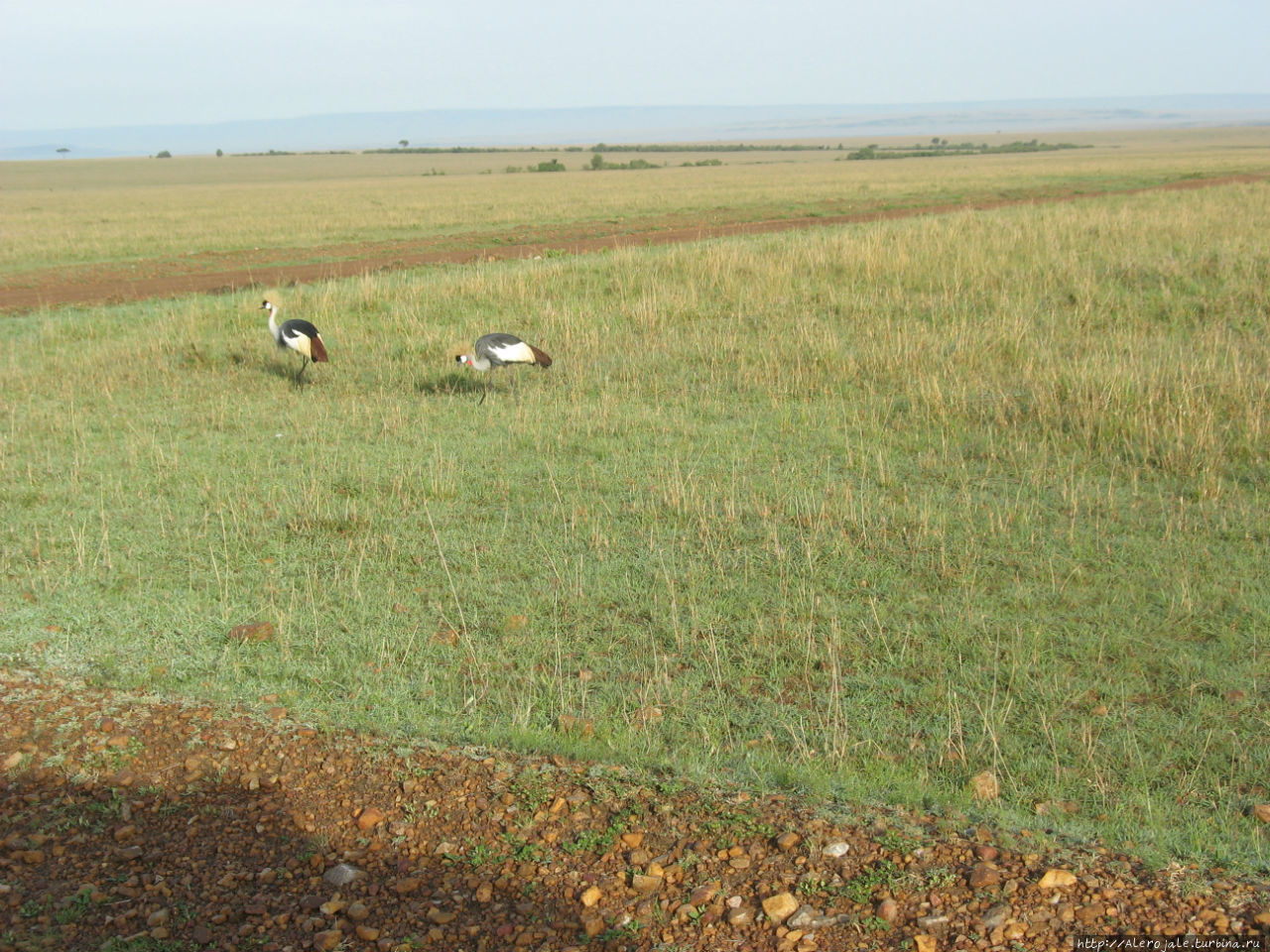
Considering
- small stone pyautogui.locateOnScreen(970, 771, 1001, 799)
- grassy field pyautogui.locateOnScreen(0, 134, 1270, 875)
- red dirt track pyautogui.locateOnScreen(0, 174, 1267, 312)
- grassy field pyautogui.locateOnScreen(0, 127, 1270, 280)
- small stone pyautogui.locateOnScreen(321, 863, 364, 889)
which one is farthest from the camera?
grassy field pyautogui.locateOnScreen(0, 127, 1270, 280)

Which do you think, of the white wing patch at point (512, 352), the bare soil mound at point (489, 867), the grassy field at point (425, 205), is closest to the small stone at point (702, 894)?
the bare soil mound at point (489, 867)

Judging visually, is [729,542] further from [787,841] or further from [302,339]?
[302,339]

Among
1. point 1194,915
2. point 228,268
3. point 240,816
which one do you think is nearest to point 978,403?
point 1194,915

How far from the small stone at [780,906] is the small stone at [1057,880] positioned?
30.6 inches

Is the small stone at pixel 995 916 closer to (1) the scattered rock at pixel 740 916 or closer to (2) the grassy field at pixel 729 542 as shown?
(2) the grassy field at pixel 729 542

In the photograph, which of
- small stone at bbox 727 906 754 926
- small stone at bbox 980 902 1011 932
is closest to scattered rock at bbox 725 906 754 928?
small stone at bbox 727 906 754 926

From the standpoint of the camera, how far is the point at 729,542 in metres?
6.44

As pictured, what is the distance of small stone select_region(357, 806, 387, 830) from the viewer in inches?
146

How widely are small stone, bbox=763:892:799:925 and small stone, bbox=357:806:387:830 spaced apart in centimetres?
142

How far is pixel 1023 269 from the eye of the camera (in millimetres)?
14820

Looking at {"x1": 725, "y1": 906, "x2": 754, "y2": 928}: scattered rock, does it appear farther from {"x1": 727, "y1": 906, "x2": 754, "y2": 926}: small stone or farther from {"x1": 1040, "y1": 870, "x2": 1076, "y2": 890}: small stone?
{"x1": 1040, "y1": 870, "x2": 1076, "y2": 890}: small stone

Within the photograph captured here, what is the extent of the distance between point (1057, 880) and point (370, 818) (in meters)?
2.31

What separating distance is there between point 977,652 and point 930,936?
2.20 m

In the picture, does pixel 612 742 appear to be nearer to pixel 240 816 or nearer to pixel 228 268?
pixel 240 816
